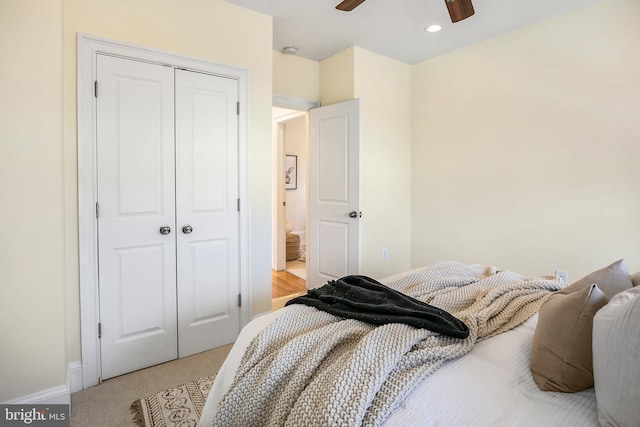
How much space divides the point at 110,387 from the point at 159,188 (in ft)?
4.09

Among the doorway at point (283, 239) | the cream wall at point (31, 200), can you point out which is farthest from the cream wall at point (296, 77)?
the cream wall at point (31, 200)

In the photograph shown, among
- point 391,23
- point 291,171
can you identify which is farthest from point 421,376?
point 291,171

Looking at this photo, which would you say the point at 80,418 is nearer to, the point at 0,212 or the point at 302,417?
the point at 0,212

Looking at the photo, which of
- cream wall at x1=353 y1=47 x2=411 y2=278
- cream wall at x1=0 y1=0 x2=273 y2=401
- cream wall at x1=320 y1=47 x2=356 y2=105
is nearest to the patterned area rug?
cream wall at x1=0 y1=0 x2=273 y2=401

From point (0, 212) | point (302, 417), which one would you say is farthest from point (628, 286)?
point (0, 212)

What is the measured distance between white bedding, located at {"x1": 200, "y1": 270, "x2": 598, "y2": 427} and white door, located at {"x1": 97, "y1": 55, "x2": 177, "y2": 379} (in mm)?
1942

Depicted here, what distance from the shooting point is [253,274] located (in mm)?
2840

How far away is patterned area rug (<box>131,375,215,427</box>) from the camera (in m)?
1.80

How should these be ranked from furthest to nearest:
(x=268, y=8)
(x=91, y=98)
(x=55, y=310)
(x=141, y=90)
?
(x=268, y=8), (x=141, y=90), (x=91, y=98), (x=55, y=310)

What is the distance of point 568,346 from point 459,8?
191cm

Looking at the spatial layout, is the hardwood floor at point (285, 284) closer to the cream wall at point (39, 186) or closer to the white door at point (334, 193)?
the white door at point (334, 193)

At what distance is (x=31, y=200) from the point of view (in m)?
1.72

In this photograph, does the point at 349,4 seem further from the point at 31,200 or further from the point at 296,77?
the point at 31,200

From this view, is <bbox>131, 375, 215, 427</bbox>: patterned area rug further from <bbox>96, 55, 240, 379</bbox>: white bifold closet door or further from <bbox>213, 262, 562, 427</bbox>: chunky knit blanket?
<bbox>213, 262, 562, 427</bbox>: chunky knit blanket
